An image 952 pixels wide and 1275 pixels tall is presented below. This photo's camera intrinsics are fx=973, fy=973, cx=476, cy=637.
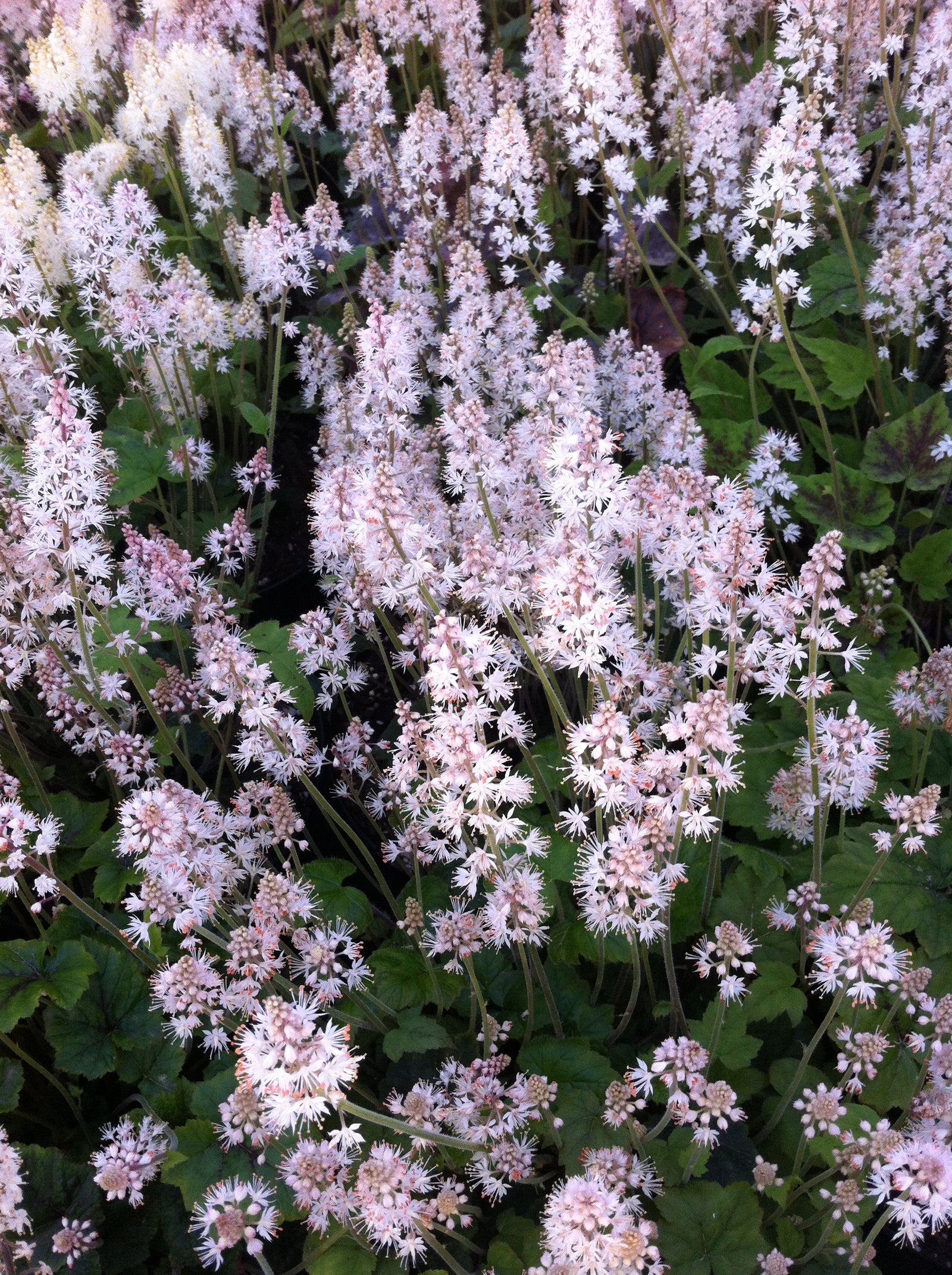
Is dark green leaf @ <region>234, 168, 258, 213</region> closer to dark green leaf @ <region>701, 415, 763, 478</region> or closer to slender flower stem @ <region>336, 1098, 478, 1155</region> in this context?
dark green leaf @ <region>701, 415, 763, 478</region>

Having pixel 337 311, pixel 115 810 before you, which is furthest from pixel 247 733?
pixel 337 311

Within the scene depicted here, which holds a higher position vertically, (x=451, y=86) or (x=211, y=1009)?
(x=451, y=86)

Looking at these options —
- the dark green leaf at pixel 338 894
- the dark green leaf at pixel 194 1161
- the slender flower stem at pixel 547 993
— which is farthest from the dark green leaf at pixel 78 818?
the slender flower stem at pixel 547 993

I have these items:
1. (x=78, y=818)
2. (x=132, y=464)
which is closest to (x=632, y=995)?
(x=78, y=818)

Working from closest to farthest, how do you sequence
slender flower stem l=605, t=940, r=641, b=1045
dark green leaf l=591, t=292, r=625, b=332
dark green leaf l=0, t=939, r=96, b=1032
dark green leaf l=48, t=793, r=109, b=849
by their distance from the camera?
slender flower stem l=605, t=940, r=641, b=1045
dark green leaf l=0, t=939, r=96, b=1032
dark green leaf l=48, t=793, r=109, b=849
dark green leaf l=591, t=292, r=625, b=332

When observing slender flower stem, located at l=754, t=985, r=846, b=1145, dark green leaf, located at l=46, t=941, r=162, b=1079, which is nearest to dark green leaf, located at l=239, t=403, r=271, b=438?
dark green leaf, located at l=46, t=941, r=162, b=1079

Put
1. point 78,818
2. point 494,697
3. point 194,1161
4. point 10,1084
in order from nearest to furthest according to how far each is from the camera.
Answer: point 494,697 < point 194,1161 < point 10,1084 < point 78,818

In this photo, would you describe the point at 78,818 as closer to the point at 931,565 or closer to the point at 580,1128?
the point at 580,1128

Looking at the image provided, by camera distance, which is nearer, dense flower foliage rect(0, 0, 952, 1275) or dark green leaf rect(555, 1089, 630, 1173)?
dense flower foliage rect(0, 0, 952, 1275)

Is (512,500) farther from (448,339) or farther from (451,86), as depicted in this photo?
(451,86)
